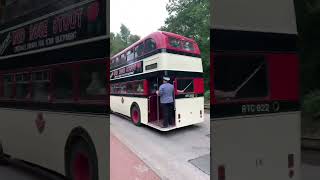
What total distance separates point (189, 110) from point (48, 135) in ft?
7.75

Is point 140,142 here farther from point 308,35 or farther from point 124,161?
point 308,35

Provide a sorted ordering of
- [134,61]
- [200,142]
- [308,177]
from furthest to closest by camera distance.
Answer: [308,177]
[134,61]
[200,142]

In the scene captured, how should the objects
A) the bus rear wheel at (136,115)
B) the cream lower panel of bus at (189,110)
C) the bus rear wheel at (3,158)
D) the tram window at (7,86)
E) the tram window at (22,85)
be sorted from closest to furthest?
1. the cream lower panel of bus at (189,110)
2. the bus rear wheel at (136,115)
3. the tram window at (22,85)
4. the tram window at (7,86)
5. the bus rear wheel at (3,158)

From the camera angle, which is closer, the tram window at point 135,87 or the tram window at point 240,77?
the tram window at point 240,77

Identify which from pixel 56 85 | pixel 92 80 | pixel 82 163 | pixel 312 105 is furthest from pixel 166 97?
pixel 312 105

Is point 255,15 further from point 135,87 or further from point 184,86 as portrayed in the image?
point 135,87

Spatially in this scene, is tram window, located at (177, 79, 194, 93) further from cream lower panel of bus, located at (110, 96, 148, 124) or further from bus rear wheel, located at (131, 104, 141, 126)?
bus rear wheel, located at (131, 104, 141, 126)

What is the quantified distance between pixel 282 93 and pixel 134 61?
169 cm

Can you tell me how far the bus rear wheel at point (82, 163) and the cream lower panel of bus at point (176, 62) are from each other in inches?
47.8

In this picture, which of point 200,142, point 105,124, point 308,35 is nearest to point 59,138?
point 105,124

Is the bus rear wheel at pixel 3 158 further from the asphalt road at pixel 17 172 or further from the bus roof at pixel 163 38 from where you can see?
the bus roof at pixel 163 38

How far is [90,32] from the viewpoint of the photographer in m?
4.75

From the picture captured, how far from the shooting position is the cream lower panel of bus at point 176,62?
13.8 feet

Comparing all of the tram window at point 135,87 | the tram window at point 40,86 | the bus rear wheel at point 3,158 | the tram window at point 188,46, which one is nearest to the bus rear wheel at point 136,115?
the tram window at point 135,87
